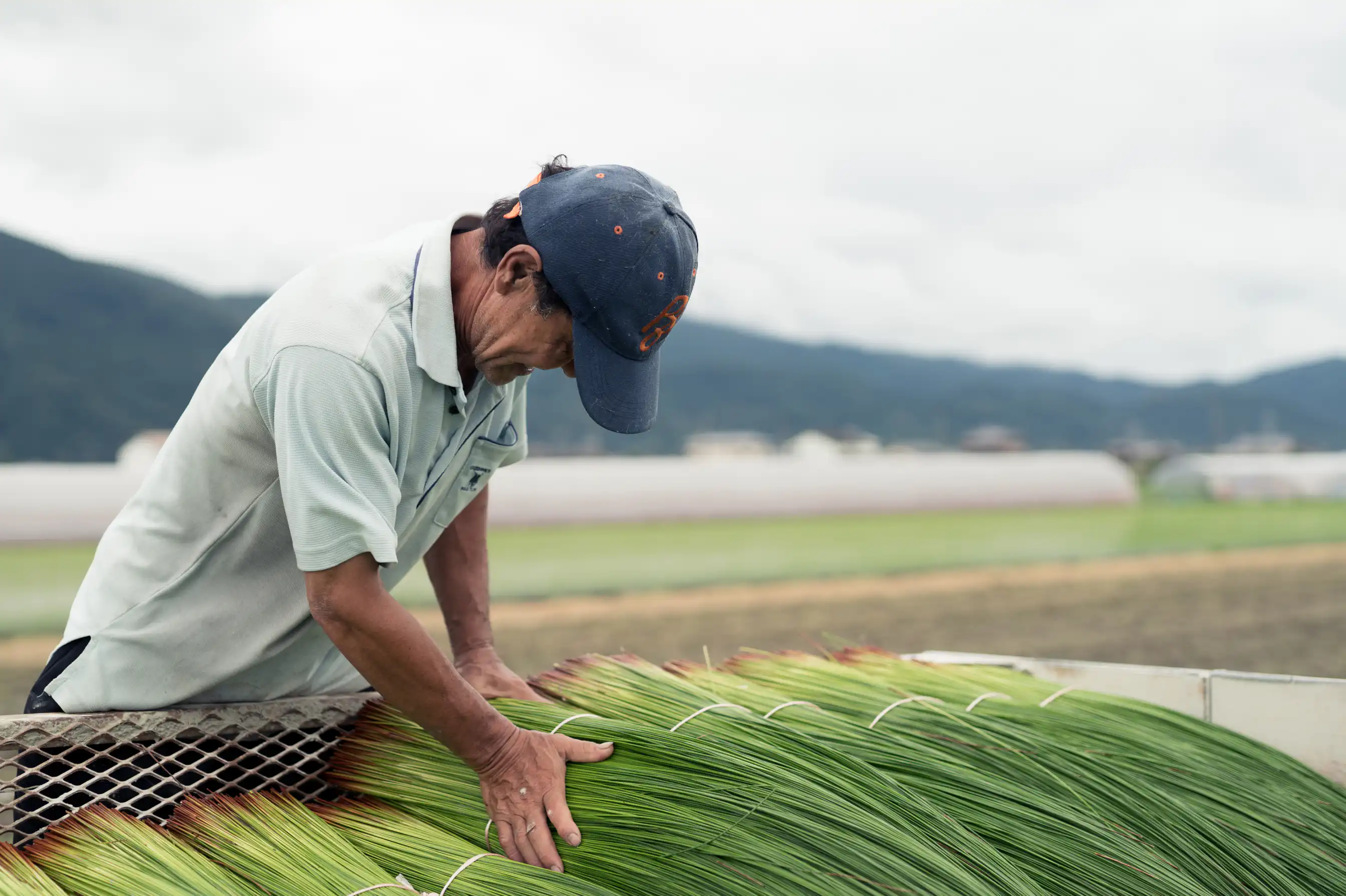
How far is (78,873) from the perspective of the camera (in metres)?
1.43

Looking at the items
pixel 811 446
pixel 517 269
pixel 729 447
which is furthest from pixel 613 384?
pixel 729 447

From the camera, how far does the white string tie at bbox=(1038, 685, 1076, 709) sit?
2.11m

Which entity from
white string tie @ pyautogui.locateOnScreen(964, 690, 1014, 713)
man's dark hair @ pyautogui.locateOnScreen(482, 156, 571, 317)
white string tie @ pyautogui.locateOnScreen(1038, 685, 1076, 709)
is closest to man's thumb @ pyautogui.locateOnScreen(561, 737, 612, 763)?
man's dark hair @ pyautogui.locateOnScreen(482, 156, 571, 317)

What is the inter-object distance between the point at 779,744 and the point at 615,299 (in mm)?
737

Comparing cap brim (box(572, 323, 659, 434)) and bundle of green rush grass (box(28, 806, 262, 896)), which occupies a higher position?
cap brim (box(572, 323, 659, 434))

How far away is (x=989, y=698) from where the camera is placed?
2.09 m

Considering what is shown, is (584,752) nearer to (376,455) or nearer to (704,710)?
(704,710)

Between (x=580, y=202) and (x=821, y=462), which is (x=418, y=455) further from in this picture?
(x=821, y=462)

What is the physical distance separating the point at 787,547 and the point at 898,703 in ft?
37.1

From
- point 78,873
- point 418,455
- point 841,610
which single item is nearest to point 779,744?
→ point 418,455

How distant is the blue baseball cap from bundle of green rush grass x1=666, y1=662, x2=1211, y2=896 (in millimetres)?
681

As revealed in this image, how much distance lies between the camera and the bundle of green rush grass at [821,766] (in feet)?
4.89

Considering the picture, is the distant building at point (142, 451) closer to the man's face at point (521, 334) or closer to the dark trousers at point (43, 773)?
the dark trousers at point (43, 773)

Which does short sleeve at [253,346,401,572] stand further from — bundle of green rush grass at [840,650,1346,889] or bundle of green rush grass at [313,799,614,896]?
bundle of green rush grass at [840,650,1346,889]
